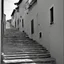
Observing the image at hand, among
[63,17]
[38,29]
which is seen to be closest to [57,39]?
[63,17]

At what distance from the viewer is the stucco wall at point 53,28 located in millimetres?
9648

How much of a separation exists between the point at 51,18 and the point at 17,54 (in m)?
3.25

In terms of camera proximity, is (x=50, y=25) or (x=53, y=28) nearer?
(x=53, y=28)

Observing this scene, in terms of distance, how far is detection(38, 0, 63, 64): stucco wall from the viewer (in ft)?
31.7

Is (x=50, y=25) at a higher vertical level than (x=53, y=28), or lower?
higher

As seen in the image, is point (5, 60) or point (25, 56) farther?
point (25, 56)

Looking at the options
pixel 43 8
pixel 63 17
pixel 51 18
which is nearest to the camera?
pixel 63 17

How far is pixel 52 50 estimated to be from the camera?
11.0 m

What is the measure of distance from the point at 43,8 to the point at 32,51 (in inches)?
139

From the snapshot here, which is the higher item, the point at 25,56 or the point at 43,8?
the point at 43,8

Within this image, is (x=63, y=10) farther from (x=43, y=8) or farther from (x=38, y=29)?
(x=38, y=29)

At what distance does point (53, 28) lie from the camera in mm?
10914

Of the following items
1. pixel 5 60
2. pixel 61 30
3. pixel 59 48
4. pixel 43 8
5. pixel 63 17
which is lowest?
pixel 5 60

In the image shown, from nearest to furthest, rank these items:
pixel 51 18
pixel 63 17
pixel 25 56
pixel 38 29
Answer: pixel 63 17, pixel 25 56, pixel 51 18, pixel 38 29
